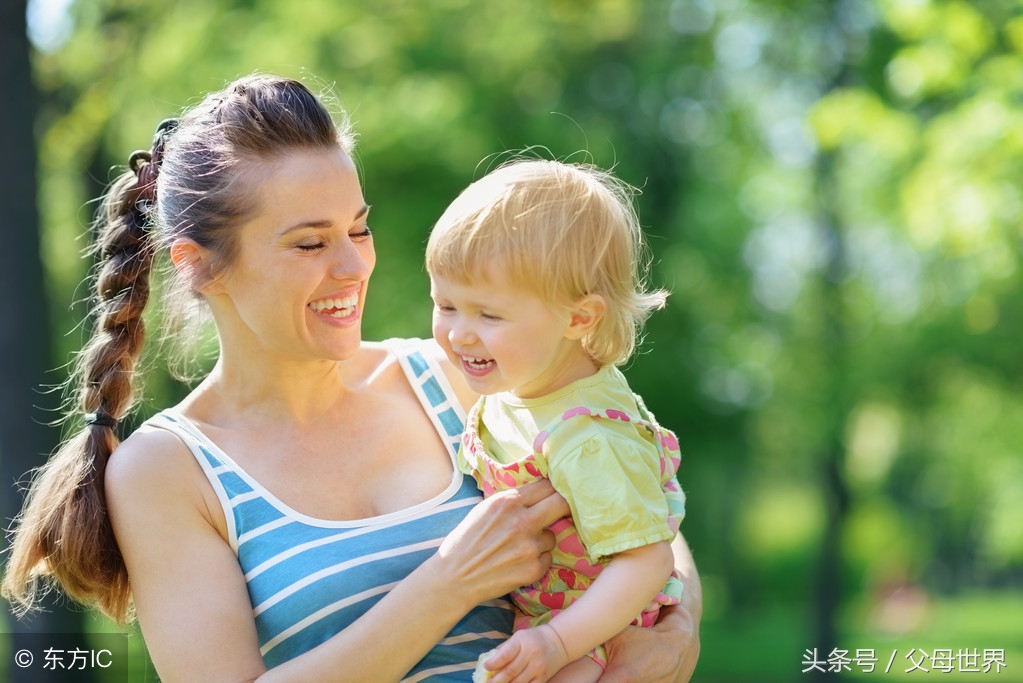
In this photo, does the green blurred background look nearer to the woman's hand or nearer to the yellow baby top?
the yellow baby top

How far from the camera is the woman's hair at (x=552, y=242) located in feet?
7.28

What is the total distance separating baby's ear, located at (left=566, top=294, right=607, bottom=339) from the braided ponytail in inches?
43.4

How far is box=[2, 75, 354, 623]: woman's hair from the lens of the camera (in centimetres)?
242

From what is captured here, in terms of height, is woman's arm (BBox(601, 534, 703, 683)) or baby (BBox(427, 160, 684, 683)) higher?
baby (BBox(427, 160, 684, 683))

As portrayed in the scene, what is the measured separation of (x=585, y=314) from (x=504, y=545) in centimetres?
52

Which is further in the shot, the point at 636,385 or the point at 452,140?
the point at 636,385

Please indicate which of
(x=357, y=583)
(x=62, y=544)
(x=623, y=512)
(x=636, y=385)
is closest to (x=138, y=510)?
(x=62, y=544)

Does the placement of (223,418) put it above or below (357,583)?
above

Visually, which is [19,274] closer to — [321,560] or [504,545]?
[321,560]

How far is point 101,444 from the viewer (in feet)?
8.21

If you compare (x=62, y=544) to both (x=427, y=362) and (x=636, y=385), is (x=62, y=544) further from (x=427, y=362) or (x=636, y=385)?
(x=636, y=385)

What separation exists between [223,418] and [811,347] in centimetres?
1043

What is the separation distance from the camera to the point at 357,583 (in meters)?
2.35

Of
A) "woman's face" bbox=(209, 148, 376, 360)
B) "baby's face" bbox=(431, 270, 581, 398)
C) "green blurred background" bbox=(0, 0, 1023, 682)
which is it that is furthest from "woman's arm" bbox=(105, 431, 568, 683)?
"green blurred background" bbox=(0, 0, 1023, 682)
